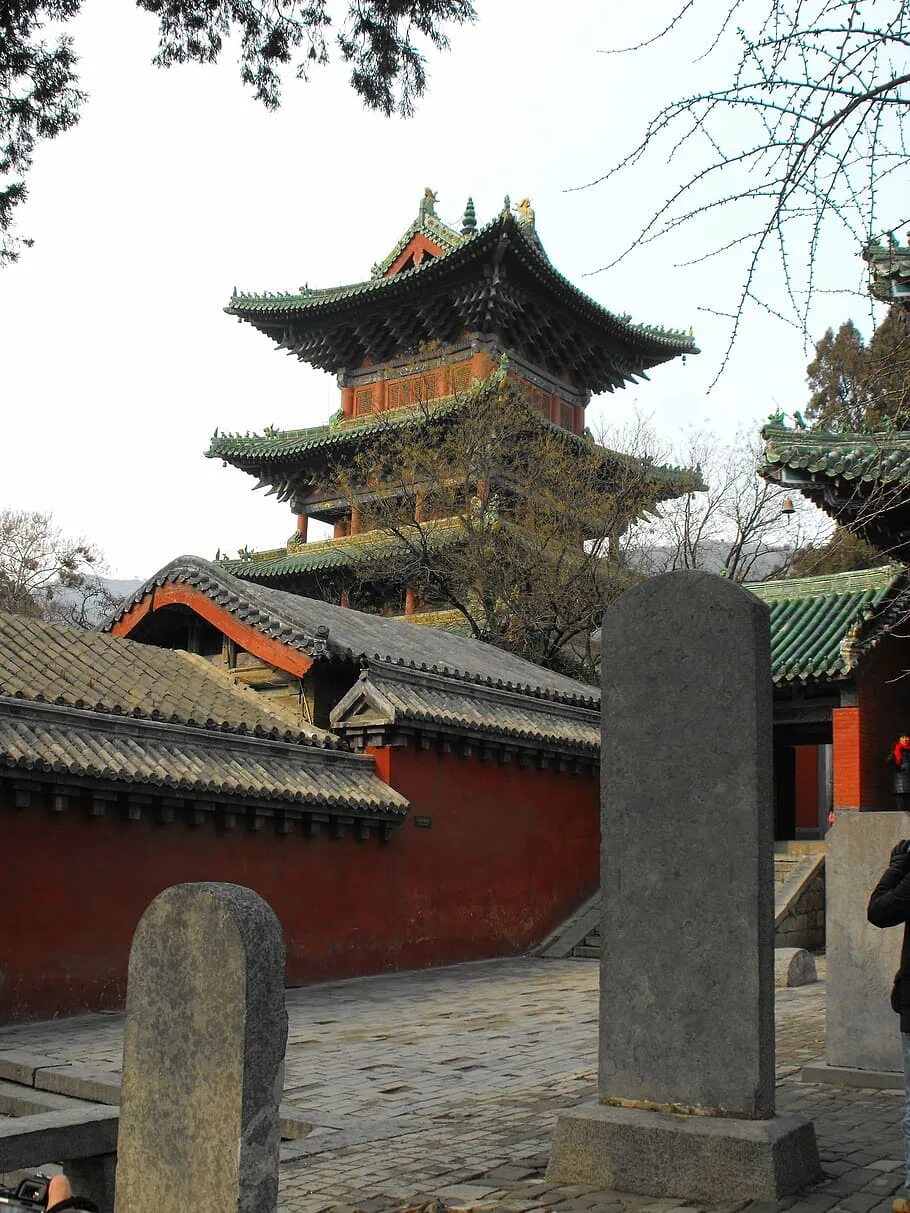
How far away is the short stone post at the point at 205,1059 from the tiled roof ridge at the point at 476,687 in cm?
1132

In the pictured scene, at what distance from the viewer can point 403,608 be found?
1078 inches

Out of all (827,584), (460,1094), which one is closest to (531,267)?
(827,584)

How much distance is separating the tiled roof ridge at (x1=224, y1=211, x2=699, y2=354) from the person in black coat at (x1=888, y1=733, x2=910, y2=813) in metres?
14.2

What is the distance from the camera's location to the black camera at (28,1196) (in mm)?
3504

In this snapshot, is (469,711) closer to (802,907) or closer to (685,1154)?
(802,907)

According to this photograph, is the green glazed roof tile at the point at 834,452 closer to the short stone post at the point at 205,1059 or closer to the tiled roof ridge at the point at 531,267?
the short stone post at the point at 205,1059

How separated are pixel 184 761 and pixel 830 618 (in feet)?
34.5

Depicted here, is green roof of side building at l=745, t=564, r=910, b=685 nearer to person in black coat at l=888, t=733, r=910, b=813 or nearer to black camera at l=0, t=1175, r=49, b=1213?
person in black coat at l=888, t=733, r=910, b=813

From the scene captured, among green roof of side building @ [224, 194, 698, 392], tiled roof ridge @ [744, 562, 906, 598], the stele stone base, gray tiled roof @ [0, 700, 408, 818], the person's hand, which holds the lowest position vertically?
the stele stone base

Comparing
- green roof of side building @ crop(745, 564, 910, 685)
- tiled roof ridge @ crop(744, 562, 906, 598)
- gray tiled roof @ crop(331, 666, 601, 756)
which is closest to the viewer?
gray tiled roof @ crop(331, 666, 601, 756)

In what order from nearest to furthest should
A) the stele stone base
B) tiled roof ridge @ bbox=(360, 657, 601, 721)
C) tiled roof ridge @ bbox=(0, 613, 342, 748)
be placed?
the stele stone base
tiled roof ridge @ bbox=(0, 613, 342, 748)
tiled roof ridge @ bbox=(360, 657, 601, 721)

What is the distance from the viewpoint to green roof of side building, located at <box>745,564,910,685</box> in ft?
54.3

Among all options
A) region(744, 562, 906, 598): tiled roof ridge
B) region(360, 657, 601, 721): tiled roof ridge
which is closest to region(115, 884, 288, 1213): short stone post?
region(360, 657, 601, 721): tiled roof ridge

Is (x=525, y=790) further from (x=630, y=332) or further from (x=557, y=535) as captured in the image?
(x=630, y=332)
